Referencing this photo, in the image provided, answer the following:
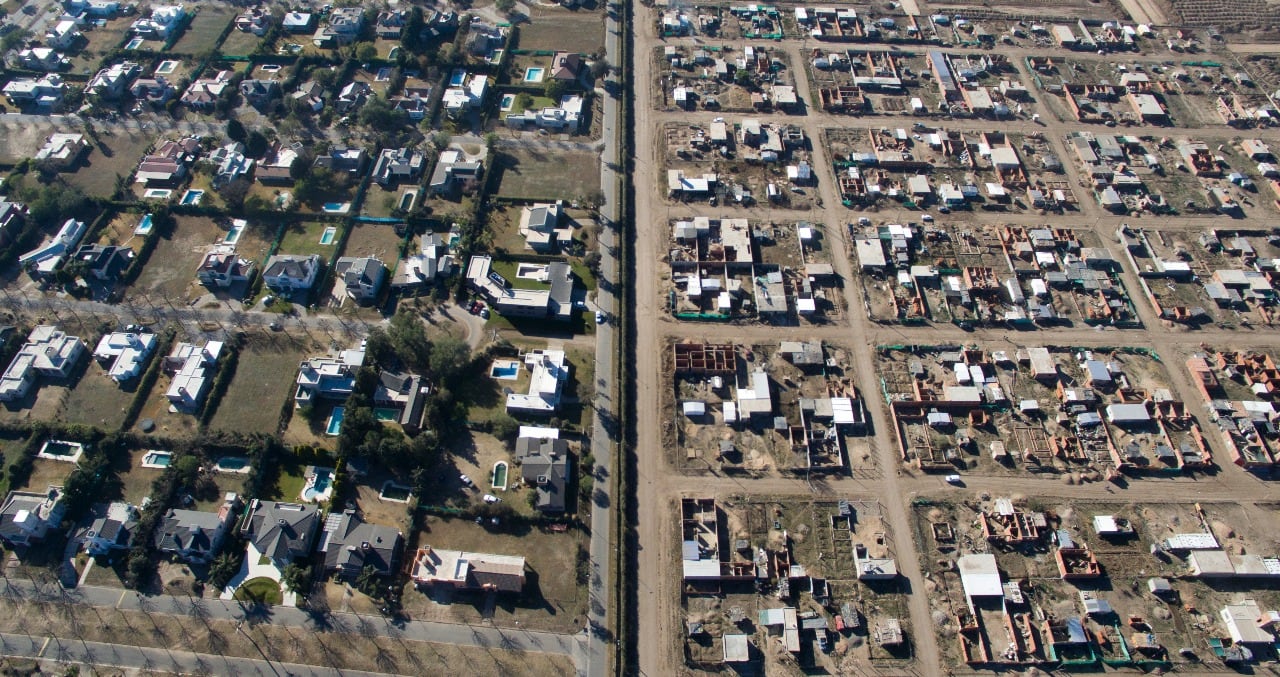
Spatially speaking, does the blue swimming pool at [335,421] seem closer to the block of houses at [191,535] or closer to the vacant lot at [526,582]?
the block of houses at [191,535]

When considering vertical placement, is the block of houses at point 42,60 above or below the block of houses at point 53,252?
above

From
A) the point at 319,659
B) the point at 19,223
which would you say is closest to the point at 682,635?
the point at 319,659

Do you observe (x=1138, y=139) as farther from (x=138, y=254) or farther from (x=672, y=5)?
(x=138, y=254)

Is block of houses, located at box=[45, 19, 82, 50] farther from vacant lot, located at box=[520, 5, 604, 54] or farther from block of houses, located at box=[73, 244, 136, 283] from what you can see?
vacant lot, located at box=[520, 5, 604, 54]

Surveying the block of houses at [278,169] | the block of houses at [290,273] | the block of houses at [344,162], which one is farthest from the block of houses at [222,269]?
the block of houses at [344,162]

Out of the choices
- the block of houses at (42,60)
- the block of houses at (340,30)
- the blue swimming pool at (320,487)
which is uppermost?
the block of houses at (340,30)

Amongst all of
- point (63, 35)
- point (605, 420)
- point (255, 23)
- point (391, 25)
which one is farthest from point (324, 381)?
point (63, 35)

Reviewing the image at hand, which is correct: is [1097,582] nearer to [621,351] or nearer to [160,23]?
[621,351]
